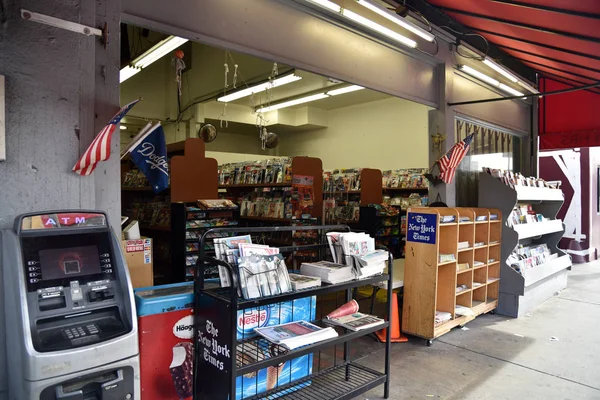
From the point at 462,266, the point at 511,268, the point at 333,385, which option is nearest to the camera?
the point at 333,385

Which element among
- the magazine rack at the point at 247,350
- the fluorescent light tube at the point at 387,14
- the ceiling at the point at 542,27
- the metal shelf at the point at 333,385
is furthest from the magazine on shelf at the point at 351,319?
the ceiling at the point at 542,27

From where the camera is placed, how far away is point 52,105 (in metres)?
→ 2.18

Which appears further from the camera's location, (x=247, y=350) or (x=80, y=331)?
(x=247, y=350)

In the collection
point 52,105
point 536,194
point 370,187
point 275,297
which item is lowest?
point 275,297

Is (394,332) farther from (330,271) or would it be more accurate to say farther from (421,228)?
(330,271)

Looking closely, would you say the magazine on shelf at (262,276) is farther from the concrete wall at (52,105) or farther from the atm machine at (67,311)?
the concrete wall at (52,105)

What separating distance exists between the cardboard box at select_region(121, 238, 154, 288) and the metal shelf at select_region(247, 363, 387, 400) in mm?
1603

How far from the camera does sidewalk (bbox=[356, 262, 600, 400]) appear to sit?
3.23 meters

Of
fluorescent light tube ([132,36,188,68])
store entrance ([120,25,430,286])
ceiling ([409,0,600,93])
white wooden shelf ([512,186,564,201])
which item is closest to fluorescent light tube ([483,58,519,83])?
ceiling ([409,0,600,93])

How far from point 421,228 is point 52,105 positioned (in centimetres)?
351

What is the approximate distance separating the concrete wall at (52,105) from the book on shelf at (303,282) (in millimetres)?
1289

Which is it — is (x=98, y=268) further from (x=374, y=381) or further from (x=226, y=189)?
(x=226, y=189)

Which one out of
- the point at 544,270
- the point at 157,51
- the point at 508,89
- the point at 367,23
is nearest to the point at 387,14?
the point at 367,23

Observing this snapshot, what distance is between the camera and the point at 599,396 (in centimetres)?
316
